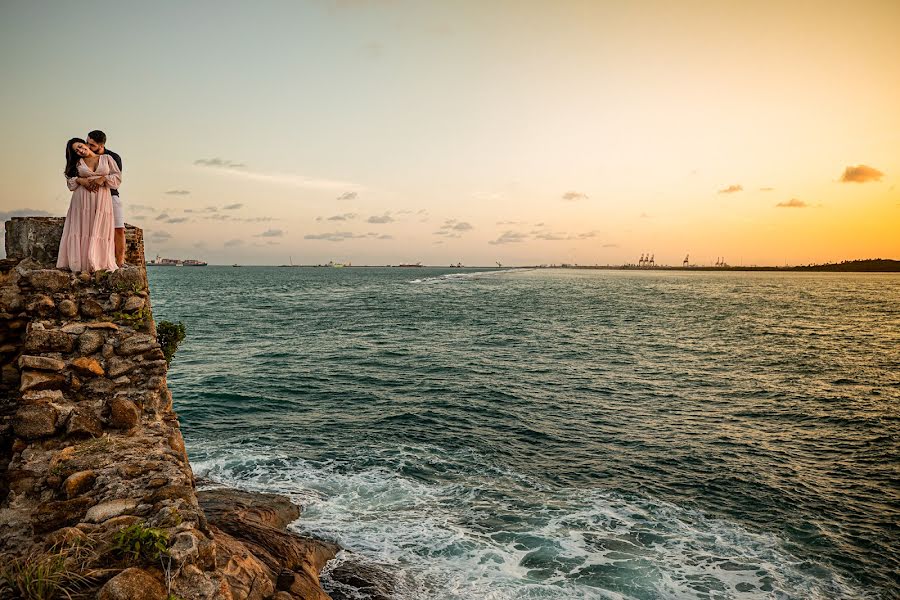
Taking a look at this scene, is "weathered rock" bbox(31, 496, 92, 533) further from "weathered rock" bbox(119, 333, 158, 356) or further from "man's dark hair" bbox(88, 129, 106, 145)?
"man's dark hair" bbox(88, 129, 106, 145)

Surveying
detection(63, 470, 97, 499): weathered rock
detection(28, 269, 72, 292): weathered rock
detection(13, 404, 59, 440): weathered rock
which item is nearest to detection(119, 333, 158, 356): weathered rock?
detection(13, 404, 59, 440): weathered rock

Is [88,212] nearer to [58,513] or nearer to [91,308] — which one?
[91,308]

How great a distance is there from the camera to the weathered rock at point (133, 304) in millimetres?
8484

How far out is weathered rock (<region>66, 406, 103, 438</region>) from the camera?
673 cm

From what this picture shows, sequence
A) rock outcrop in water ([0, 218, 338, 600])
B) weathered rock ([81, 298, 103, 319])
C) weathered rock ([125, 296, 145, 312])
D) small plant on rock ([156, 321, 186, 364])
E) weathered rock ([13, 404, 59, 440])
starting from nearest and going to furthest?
1. rock outcrop in water ([0, 218, 338, 600])
2. weathered rock ([13, 404, 59, 440])
3. weathered rock ([81, 298, 103, 319])
4. weathered rock ([125, 296, 145, 312])
5. small plant on rock ([156, 321, 186, 364])

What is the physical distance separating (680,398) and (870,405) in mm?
10596

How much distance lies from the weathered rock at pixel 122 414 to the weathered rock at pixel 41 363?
1.01 meters

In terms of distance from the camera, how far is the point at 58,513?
18.7 ft

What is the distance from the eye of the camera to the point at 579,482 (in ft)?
57.1

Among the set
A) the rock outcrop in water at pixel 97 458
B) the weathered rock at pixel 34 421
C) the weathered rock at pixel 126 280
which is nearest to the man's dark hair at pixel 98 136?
the rock outcrop in water at pixel 97 458

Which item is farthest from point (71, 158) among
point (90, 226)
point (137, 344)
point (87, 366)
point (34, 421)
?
point (34, 421)

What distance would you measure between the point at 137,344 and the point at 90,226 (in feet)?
10.0

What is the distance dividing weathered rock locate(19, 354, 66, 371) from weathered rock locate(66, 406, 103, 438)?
842mm

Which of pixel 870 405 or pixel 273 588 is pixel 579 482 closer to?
pixel 273 588
